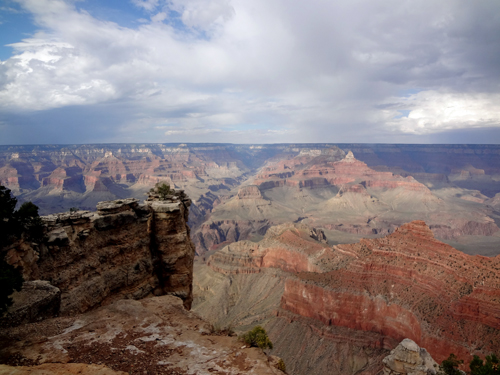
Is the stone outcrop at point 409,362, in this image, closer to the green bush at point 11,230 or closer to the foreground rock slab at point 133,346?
the foreground rock slab at point 133,346

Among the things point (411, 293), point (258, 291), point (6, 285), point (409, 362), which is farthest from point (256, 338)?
point (258, 291)

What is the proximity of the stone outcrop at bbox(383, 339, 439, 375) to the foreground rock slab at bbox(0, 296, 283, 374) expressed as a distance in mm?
22179

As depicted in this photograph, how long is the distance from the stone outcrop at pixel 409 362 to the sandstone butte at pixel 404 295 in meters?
6.77

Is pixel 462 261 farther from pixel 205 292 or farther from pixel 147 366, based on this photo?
pixel 205 292

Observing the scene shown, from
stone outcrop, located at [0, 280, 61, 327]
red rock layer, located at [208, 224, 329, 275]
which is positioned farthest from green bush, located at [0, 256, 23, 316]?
red rock layer, located at [208, 224, 329, 275]

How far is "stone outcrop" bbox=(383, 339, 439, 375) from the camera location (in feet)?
84.0

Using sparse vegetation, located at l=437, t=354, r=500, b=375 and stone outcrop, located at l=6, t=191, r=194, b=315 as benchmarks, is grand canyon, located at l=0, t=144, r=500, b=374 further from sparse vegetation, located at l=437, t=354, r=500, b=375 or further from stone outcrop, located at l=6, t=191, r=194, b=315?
sparse vegetation, located at l=437, t=354, r=500, b=375

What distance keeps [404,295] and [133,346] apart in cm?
3790

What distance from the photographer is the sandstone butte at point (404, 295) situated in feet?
103

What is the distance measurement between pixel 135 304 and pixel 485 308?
3581 centimetres

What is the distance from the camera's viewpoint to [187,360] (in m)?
10.9

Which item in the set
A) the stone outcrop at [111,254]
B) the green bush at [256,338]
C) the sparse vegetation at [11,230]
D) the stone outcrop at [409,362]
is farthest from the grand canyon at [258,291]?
the green bush at [256,338]

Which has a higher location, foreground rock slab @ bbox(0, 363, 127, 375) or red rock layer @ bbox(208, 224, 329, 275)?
foreground rock slab @ bbox(0, 363, 127, 375)

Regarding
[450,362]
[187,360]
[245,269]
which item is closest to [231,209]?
[245,269]
